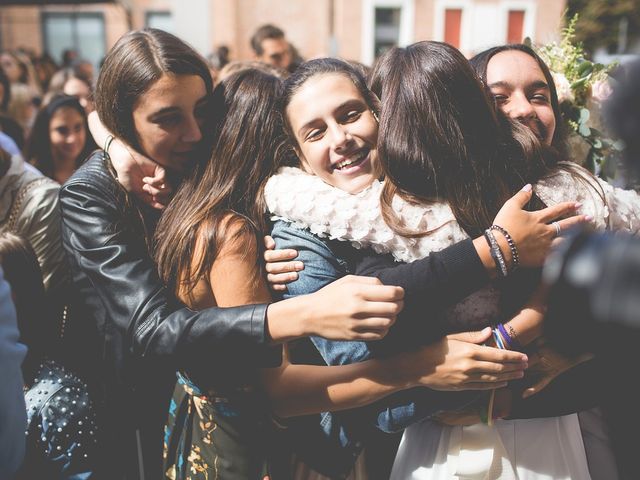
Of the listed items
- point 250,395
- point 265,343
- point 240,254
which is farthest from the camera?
point 250,395

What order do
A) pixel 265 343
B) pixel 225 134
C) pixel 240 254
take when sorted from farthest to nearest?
pixel 225 134
pixel 240 254
pixel 265 343

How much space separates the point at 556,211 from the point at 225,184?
2.98 ft

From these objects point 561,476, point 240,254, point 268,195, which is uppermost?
point 268,195

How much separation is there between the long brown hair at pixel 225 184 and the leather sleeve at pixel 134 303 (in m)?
0.09

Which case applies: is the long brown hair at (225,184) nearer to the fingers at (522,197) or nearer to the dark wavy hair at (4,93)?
the fingers at (522,197)

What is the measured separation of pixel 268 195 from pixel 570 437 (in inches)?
42.4

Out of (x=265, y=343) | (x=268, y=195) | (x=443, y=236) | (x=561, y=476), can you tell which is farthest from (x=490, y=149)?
(x=561, y=476)

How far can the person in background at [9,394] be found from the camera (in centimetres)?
106

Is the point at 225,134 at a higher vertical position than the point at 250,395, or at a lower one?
higher

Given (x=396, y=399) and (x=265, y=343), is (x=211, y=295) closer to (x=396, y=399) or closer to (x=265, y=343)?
(x=265, y=343)

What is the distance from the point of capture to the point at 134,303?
1530mm

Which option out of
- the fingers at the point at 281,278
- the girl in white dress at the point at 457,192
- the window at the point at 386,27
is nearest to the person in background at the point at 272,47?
the girl in white dress at the point at 457,192

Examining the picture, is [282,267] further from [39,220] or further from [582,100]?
[582,100]

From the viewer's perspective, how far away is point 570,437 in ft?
5.12
